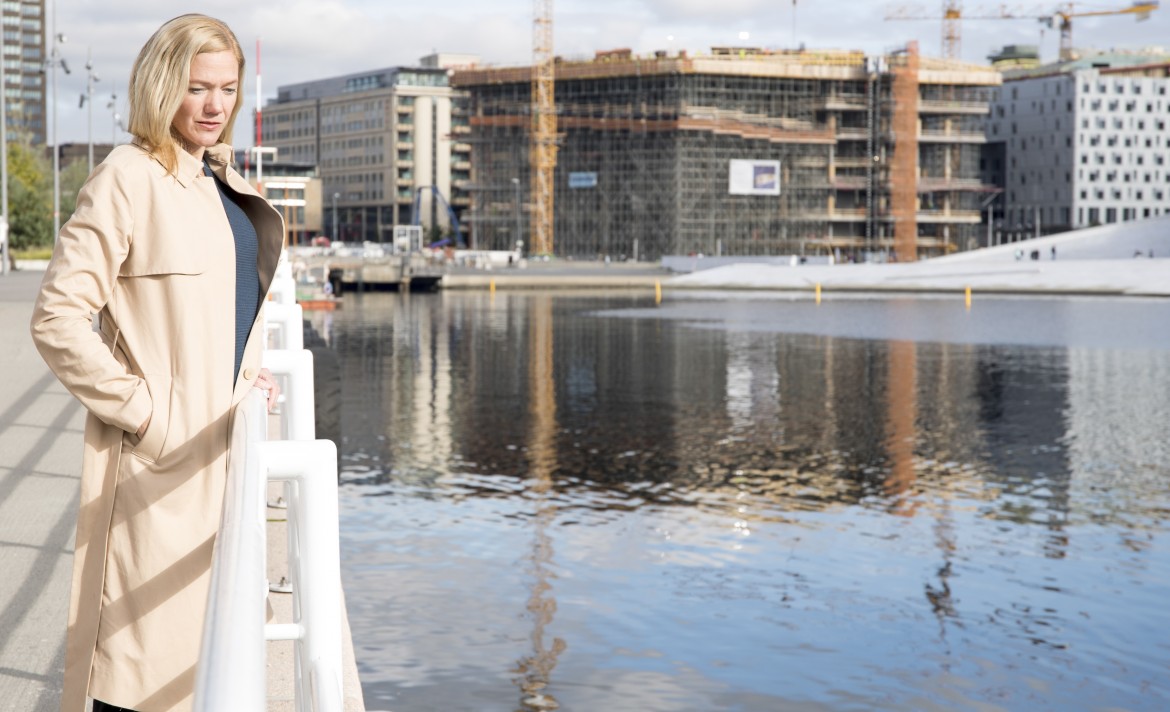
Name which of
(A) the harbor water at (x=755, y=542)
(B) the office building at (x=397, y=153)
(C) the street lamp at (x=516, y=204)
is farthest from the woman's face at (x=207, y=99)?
(B) the office building at (x=397, y=153)

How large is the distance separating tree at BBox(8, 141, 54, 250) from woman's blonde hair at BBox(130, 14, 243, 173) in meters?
68.9

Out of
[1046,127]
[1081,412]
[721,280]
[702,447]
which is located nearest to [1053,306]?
[721,280]

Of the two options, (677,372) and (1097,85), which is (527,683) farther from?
(1097,85)

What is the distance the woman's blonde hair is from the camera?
3.36 meters

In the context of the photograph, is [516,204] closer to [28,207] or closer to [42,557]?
[28,207]

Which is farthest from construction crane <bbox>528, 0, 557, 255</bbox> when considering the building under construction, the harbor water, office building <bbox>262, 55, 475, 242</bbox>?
the harbor water

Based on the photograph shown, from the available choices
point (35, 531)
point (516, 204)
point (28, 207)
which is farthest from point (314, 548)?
point (516, 204)

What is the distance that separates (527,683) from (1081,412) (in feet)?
53.6

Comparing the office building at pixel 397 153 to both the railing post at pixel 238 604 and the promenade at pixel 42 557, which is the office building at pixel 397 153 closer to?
the promenade at pixel 42 557

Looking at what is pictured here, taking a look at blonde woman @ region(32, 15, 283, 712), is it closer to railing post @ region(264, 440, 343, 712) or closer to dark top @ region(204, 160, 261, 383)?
dark top @ region(204, 160, 261, 383)

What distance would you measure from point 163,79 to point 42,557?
4.62m

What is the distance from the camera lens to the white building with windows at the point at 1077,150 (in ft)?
550

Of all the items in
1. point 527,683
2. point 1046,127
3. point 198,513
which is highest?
point 1046,127

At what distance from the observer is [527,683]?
353 inches
